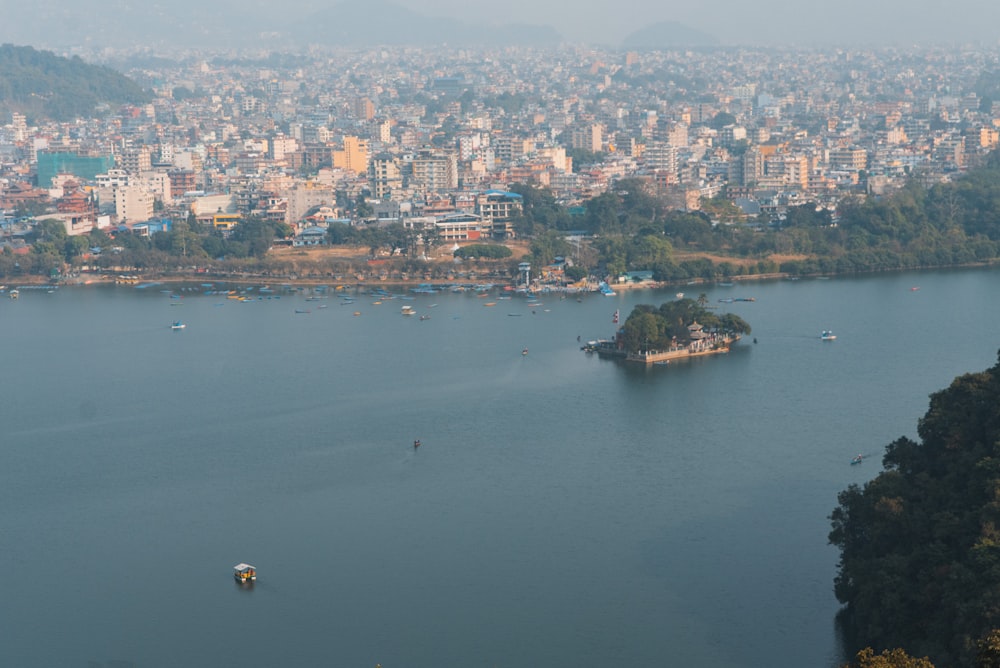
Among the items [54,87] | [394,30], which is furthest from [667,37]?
[54,87]

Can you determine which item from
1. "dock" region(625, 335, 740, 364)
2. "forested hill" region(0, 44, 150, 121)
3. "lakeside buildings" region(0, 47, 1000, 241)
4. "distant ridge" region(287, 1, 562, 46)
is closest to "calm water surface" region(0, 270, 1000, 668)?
Result: "dock" region(625, 335, 740, 364)

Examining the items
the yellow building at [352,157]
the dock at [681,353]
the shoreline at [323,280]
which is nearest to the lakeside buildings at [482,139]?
the yellow building at [352,157]

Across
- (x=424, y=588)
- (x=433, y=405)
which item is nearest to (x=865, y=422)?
(x=433, y=405)

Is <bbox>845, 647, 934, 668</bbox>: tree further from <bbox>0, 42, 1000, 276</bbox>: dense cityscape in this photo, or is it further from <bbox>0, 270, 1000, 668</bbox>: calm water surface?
<bbox>0, 42, 1000, 276</bbox>: dense cityscape

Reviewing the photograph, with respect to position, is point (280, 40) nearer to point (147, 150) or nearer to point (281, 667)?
point (147, 150)

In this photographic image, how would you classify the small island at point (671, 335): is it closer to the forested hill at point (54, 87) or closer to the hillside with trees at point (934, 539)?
the hillside with trees at point (934, 539)

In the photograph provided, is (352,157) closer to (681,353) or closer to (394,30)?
(681,353)
